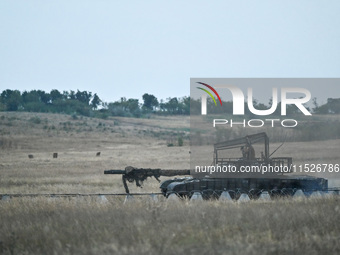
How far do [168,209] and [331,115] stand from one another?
26.8 meters

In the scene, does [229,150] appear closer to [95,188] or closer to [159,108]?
[95,188]

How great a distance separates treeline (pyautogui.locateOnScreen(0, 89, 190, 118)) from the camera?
134250mm

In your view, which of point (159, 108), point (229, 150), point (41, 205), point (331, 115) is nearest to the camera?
point (41, 205)

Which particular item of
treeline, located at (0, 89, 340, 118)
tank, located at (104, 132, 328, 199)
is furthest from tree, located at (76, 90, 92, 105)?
tank, located at (104, 132, 328, 199)

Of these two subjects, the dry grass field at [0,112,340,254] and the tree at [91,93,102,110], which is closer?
the dry grass field at [0,112,340,254]

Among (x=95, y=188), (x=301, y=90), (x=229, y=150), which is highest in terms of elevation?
(x=301, y=90)

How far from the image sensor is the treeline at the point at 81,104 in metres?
134

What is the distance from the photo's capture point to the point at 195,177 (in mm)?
21234

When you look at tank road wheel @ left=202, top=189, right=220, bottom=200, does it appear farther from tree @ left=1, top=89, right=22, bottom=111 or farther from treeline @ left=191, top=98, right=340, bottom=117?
tree @ left=1, top=89, right=22, bottom=111

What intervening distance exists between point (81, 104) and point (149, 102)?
739 inches

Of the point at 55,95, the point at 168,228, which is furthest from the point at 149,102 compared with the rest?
the point at 168,228

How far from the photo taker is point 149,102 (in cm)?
15238

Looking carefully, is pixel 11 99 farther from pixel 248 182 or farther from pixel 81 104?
pixel 248 182

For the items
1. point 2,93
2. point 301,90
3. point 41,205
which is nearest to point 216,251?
point 41,205
